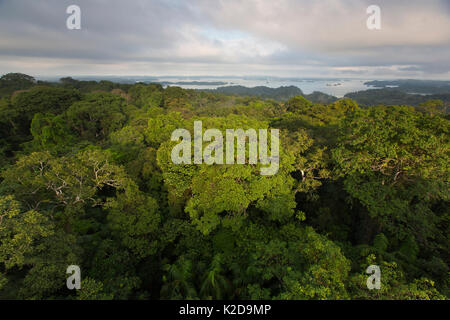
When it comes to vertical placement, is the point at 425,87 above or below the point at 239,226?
above

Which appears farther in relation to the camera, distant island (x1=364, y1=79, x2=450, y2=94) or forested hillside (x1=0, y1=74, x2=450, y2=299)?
distant island (x1=364, y1=79, x2=450, y2=94)

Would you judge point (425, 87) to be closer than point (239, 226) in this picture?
No

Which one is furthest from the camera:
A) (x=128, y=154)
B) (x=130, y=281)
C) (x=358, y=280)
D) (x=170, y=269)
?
(x=128, y=154)

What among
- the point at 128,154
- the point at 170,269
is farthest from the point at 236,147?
the point at 128,154

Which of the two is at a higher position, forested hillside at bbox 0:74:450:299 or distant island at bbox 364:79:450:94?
distant island at bbox 364:79:450:94

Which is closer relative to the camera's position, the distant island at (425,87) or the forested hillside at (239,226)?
the forested hillside at (239,226)

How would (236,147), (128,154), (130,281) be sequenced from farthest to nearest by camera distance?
(128,154) → (236,147) → (130,281)

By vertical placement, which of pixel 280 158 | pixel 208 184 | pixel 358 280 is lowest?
pixel 358 280

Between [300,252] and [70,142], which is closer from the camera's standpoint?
[300,252]

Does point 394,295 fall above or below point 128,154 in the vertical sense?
below

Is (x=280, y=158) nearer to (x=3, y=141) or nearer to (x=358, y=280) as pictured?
(x=358, y=280)

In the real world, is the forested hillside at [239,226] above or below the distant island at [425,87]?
below
